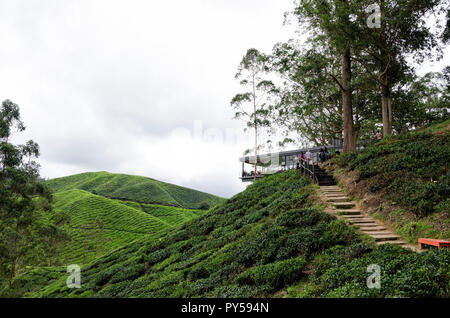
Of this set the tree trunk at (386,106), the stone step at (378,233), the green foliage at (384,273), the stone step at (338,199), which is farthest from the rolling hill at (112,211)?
the tree trunk at (386,106)

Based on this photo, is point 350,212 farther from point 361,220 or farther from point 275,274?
point 275,274

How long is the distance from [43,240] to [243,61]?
3490 cm

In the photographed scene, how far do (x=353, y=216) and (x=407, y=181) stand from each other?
2658 millimetres

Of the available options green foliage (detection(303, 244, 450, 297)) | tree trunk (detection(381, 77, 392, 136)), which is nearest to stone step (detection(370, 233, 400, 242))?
green foliage (detection(303, 244, 450, 297))

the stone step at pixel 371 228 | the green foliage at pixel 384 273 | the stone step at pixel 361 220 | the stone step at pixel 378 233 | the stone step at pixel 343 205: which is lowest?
the green foliage at pixel 384 273

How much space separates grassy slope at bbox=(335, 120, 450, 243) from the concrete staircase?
39cm

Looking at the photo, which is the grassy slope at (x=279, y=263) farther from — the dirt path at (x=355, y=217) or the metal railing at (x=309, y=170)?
the metal railing at (x=309, y=170)

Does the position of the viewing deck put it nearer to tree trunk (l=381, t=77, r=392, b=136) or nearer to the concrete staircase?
tree trunk (l=381, t=77, r=392, b=136)

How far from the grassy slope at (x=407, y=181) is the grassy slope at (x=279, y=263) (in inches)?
82.8

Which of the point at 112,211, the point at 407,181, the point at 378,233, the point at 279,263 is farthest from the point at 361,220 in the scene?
the point at 112,211

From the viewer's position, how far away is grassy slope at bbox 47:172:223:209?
82812mm

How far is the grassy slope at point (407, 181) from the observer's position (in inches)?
321

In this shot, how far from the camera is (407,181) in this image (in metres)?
10.2

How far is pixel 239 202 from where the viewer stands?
1767 cm
